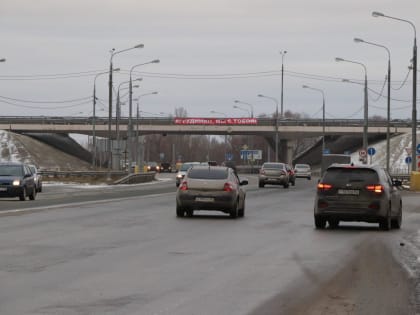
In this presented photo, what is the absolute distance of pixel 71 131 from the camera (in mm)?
127500

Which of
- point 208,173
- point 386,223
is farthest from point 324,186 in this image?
point 208,173

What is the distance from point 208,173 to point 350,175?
562cm

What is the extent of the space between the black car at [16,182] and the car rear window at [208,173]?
453 inches

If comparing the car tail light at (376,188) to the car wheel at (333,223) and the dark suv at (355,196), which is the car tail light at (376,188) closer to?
the dark suv at (355,196)

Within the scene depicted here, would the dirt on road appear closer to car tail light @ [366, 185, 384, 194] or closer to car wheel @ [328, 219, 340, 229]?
car tail light @ [366, 185, 384, 194]

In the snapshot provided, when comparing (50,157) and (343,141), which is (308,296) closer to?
(50,157)

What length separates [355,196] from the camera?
23031 mm

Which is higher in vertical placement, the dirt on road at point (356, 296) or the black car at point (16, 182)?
the black car at point (16, 182)

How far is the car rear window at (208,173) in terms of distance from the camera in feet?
91.2

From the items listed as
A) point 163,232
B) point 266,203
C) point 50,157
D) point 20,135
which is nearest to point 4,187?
point 266,203

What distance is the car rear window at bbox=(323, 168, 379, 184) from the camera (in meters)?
23.2

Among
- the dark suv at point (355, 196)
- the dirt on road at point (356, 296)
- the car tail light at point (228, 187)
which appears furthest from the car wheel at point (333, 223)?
the dirt on road at point (356, 296)

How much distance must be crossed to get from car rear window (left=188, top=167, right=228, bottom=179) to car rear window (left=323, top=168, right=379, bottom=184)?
4.84 m

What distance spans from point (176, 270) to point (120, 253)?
265 cm
